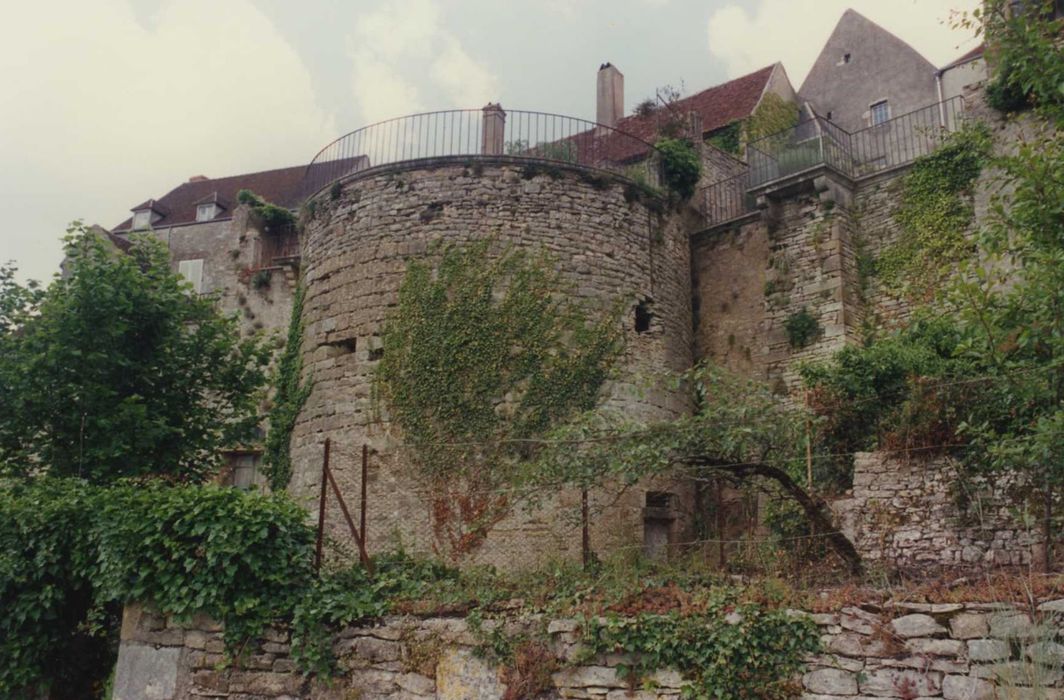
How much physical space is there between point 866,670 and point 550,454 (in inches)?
167

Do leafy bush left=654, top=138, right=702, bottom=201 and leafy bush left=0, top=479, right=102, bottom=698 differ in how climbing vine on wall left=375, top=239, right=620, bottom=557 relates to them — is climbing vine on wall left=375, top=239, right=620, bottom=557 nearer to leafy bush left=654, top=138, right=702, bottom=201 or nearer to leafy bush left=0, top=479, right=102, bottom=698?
leafy bush left=654, top=138, right=702, bottom=201

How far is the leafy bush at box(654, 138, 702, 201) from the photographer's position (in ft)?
50.8

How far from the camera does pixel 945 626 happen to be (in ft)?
21.2

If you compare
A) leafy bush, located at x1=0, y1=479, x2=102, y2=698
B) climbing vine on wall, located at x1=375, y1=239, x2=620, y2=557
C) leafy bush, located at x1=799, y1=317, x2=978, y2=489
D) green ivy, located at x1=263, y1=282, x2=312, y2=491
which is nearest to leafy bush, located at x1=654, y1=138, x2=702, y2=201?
climbing vine on wall, located at x1=375, y1=239, x2=620, y2=557

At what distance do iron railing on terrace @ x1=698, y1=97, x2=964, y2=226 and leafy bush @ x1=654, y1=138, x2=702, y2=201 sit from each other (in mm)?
1059

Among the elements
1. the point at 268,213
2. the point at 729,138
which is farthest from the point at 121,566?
the point at 729,138

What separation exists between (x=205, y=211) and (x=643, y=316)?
19.1 meters

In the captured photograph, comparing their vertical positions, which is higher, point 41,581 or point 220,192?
point 220,192

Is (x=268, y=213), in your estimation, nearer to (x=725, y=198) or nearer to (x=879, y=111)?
(x=725, y=198)

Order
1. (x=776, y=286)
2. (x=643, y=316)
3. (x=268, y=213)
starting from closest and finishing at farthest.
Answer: (x=643, y=316), (x=776, y=286), (x=268, y=213)

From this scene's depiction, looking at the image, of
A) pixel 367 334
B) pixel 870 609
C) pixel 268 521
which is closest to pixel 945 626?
pixel 870 609

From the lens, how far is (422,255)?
44.1 ft

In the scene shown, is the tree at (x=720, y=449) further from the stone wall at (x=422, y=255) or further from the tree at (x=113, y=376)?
the tree at (x=113, y=376)

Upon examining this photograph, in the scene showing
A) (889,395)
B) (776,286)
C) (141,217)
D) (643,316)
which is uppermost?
(141,217)
